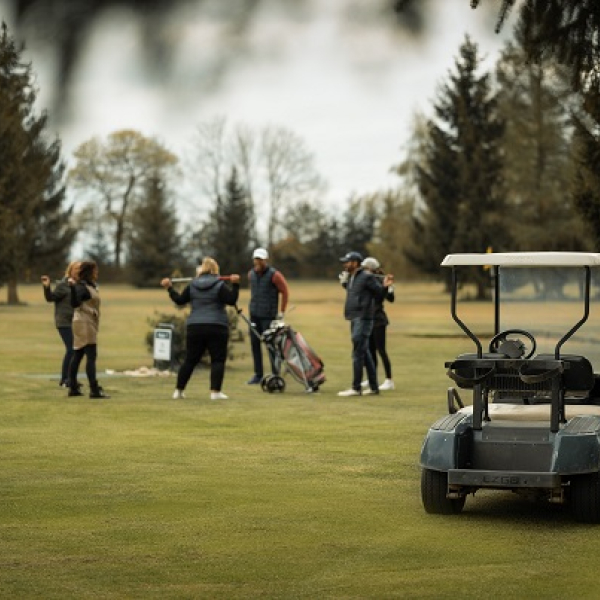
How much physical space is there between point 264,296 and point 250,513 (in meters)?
12.1

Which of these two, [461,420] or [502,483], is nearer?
[502,483]

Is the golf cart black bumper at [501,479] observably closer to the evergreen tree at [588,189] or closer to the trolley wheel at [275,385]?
the trolley wheel at [275,385]

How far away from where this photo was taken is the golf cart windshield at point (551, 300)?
915cm

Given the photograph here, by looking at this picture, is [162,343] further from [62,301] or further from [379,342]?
[379,342]

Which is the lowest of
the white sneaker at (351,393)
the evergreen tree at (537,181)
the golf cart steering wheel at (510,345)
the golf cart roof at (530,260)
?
the white sneaker at (351,393)

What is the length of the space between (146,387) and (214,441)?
6.88 metres

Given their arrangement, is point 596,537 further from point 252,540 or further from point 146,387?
point 146,387

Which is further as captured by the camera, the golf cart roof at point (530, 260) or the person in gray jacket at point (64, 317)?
the person in gray jacket at point (64, 317)

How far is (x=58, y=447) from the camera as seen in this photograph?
12.2 meters

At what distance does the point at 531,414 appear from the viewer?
8.63 m

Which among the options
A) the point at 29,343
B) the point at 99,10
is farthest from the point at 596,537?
the point at 29,343

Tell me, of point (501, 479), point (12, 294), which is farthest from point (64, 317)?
point (12, 294)

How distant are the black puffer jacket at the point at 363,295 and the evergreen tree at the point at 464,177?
5536cm

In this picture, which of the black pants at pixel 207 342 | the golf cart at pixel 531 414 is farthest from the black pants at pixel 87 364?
the golf cart at pixel 531 414
